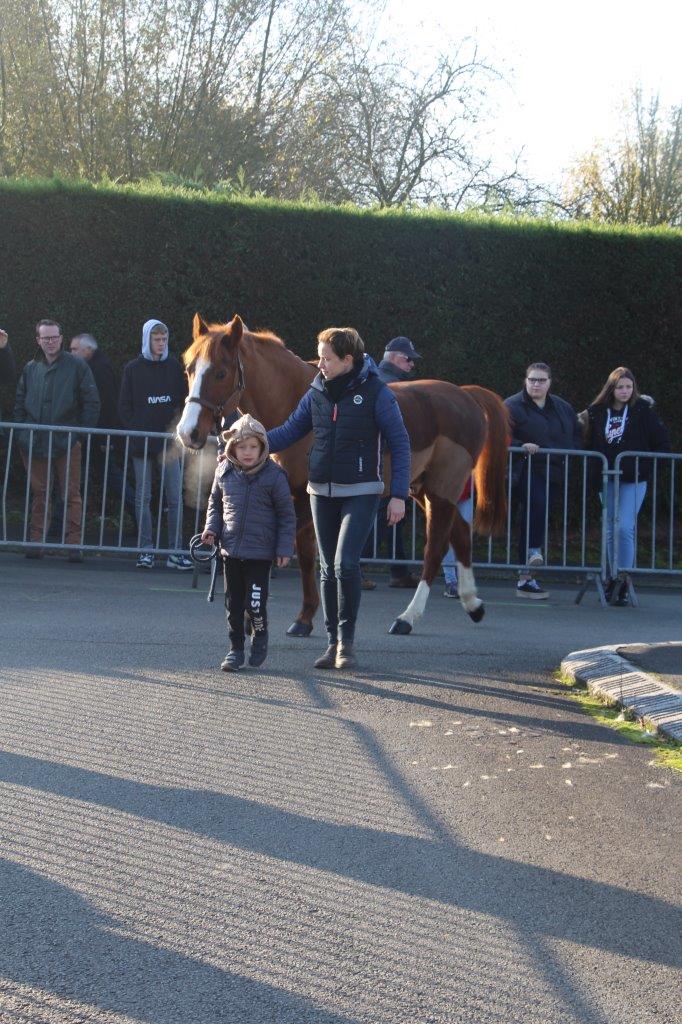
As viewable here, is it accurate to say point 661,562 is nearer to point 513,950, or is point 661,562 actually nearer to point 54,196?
point 54,196

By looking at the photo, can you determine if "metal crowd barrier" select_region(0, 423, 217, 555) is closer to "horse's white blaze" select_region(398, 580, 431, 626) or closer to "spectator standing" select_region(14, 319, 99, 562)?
"spectator standing" select_region(14, 319, 99, 562)

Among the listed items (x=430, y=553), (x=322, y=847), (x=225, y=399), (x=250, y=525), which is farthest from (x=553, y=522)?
(x=322, y=847)

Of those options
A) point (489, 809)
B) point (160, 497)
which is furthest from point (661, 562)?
point (489, 809)

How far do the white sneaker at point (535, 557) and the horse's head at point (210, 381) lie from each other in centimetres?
471

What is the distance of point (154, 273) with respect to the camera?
52.7 feet

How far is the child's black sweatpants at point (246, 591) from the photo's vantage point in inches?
340

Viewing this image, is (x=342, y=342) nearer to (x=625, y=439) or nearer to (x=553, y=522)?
(x=625, y=439)

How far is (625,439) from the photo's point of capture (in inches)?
544

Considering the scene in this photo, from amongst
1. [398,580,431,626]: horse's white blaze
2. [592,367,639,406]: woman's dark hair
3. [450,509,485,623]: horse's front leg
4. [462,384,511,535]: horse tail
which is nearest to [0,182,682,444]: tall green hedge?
[592,367,639,406]: woman's dark hair

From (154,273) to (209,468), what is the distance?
2937 millimetres

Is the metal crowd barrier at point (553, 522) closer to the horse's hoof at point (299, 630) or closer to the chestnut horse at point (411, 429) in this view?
the chestnut horse at point (411, 429)

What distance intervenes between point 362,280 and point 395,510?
27.4ft

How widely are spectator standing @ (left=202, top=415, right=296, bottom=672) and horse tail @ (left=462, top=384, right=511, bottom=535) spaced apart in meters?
3.13

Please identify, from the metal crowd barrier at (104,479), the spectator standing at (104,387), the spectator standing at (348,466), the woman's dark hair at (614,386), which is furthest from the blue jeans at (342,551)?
the spectator standing at (104,387)
